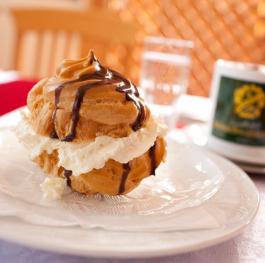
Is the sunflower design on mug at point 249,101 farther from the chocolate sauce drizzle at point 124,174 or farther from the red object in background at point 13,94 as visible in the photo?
the red object in background at point 13,94

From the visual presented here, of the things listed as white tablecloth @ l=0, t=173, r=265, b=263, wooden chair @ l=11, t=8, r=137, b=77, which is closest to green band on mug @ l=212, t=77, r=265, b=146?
white tablecloth @ l=0, t=173, r=265, b=263

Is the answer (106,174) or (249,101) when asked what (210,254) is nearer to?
(106,174)

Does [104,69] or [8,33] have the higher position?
[104,69]

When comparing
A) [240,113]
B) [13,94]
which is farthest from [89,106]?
[13,94]

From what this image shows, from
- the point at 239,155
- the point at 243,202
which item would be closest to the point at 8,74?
the point at 239,155

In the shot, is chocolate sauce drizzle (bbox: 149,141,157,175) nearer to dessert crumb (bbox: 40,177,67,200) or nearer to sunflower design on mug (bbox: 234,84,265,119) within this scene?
dessert crumb (bbox: 40,177,67,200)

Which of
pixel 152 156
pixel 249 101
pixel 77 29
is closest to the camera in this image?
pixel 152 156

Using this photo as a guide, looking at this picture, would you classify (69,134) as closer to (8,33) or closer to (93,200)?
(93,200)
